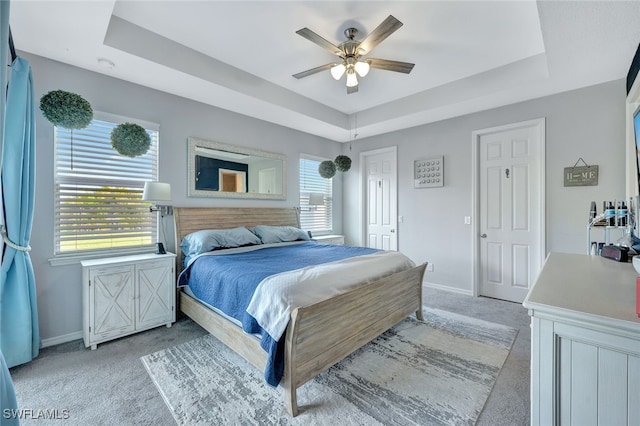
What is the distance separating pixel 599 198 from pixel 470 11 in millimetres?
2569

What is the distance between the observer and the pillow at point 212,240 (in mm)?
3113

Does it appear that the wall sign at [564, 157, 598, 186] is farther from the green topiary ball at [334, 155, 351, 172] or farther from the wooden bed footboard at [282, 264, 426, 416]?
the green topiary ball at [334, 155, 351, 172]

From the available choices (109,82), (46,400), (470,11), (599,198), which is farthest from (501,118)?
(46,400)

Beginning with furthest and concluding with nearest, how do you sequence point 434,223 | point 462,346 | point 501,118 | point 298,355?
point 434,223, point 501,118, point 462,346, point 298,355

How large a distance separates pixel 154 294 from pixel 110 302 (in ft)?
1.23

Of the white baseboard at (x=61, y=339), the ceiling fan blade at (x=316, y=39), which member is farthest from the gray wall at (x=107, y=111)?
the ceiling fan blade at (x=316, y=39)

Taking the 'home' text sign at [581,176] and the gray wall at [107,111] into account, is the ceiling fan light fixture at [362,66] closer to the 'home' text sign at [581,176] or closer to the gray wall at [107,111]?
the gray wall at [107,111]

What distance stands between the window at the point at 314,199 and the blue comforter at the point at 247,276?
1.65m

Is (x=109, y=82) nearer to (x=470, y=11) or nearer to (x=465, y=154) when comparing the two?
(x=470, y=11)

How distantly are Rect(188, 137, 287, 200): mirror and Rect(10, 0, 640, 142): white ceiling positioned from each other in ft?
2.02

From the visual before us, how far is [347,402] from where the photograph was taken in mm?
1887

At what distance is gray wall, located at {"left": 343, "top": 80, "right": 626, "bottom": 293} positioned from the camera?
3125 mm

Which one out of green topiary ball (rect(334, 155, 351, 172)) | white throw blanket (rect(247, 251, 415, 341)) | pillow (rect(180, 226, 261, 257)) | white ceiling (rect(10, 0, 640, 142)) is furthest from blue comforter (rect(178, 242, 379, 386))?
white ceiling (rect(10, 0, 640, 142))

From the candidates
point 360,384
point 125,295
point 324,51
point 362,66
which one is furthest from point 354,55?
point 125,295
